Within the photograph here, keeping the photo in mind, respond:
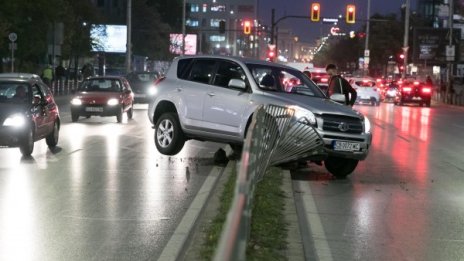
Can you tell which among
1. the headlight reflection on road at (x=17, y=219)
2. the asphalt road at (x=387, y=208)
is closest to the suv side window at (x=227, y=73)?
the asphalt road at (x=387, y=208)

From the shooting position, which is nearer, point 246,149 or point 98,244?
point 246,149

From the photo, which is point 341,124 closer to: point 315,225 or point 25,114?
point 315,225

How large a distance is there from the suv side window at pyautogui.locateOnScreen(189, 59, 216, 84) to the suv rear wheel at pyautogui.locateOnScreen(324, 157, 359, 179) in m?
2.63

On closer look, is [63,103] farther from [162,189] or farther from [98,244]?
[98,244]

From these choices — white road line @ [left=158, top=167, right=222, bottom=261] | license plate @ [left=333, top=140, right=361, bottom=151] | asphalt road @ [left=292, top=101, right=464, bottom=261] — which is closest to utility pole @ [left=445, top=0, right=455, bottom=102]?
asphalt road @ [left=292, top=101, right=464, bottom=261]

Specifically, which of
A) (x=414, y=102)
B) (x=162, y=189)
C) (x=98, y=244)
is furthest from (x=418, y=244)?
(x=414, y=102)

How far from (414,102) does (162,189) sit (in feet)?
125

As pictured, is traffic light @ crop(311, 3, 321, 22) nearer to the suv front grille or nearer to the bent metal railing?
the suv front grille

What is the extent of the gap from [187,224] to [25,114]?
6662 millimetres

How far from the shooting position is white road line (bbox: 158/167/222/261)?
7.20m

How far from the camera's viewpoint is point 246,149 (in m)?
5.11

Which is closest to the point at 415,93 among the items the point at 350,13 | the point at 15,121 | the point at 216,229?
the point at 350,13

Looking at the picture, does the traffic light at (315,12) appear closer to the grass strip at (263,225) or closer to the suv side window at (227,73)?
the suv side window at (227,73)

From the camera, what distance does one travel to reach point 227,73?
13.7 meters
